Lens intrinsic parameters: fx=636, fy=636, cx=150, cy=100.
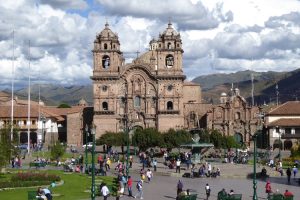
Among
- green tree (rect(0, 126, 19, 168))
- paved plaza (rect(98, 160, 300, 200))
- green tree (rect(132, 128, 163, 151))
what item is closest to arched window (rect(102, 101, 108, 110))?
green tree (rect(132, 128, 163, 151))

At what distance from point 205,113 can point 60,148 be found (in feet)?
138

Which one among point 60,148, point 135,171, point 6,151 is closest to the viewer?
point 6,151

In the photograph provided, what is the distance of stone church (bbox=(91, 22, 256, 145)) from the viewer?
9219cm

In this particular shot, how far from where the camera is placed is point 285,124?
90.2 m

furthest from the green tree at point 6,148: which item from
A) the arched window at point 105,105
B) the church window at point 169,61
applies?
the church window at point 169,61

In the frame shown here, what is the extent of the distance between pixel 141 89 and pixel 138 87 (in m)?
0.53

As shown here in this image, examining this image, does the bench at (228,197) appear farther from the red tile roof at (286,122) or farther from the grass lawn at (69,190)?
the red tile roof at (286,122)

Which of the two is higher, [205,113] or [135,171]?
[205,113]

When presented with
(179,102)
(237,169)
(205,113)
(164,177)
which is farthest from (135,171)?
(205,113)

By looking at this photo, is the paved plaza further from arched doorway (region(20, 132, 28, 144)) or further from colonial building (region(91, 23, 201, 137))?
arched doorway (region(20, 132, 28, 144))

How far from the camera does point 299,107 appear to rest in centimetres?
9412

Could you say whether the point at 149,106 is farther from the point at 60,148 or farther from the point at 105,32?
the point at 60,148

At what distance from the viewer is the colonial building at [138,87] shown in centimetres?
9219

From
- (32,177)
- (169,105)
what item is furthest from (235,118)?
(32,177)
